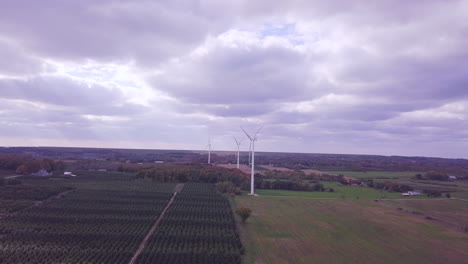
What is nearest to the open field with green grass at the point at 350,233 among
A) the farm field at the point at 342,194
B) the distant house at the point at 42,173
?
the farm field at the point at 342,194

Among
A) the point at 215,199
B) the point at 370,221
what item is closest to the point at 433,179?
the point at 370,221

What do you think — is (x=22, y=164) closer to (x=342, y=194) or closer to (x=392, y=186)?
(x=342, y=194)

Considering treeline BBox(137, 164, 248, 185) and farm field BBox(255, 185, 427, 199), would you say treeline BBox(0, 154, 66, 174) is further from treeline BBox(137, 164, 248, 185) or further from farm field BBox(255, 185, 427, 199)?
farm field BBox(255, 185, 427, 199)

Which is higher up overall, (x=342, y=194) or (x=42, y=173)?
(x=42, y=173)

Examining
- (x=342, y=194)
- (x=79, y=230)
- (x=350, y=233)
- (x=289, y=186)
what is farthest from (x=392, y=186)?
(x=79, y=230)

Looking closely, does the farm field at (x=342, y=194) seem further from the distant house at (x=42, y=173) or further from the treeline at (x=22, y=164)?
the treeline at (x=22, y=164)

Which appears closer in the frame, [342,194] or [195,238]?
[195,238]

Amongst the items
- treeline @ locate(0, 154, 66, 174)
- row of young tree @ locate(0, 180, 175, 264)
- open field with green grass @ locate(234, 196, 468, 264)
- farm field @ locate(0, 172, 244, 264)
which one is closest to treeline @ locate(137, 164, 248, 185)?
open field with green grass @ locate(234, 196, 468, 264)

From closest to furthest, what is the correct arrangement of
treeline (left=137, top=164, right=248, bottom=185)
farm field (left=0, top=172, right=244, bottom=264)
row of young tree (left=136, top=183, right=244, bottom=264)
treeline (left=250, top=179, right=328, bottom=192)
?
1. farm field (left=0, top=172, right=244, bottom=264)
2. row of young tree (left=136, top=183, right=244, bottom=264)
3. treeline (left=250, top=179, right=328, bottom=192)
4. treeline (left=137, top=164, right=248, bottom=185)

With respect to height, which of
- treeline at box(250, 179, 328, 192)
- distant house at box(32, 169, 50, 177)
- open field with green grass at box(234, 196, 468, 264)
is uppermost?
distant house at box(32, 169, 50, 177)

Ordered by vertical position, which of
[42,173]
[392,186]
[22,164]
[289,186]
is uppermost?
[22,164]
